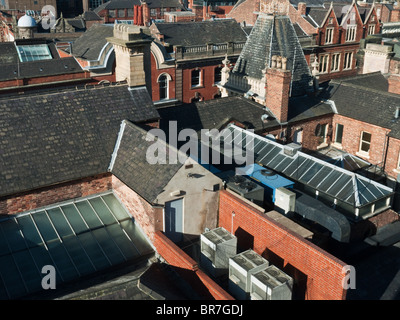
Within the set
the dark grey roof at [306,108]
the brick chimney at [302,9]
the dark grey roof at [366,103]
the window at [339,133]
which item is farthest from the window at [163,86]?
the brick chimney at [302,9]

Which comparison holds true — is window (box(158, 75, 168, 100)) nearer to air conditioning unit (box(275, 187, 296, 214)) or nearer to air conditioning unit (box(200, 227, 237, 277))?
air conditioning unit (box(275, 187, 296, 214))

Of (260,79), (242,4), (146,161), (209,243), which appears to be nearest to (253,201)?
(209,243)

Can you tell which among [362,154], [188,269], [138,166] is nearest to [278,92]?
[362,154]

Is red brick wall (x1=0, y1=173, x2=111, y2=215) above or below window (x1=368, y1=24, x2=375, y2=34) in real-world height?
below

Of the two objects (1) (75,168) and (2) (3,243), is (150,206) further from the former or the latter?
(2) (3,243)

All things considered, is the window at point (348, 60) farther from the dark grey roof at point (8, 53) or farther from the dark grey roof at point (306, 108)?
the dark grey roof at point (8, 53)

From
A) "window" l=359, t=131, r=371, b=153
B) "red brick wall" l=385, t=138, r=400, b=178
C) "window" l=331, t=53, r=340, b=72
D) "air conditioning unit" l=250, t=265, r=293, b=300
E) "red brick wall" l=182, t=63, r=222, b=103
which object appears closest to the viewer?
"air conditioning unit" l=250, t=265, r=293, b=300

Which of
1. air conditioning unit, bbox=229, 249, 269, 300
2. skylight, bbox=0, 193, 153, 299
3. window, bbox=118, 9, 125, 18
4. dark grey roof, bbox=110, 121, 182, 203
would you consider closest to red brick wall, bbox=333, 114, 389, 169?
dark grey roof, bbox=110, 121, 182, 203
